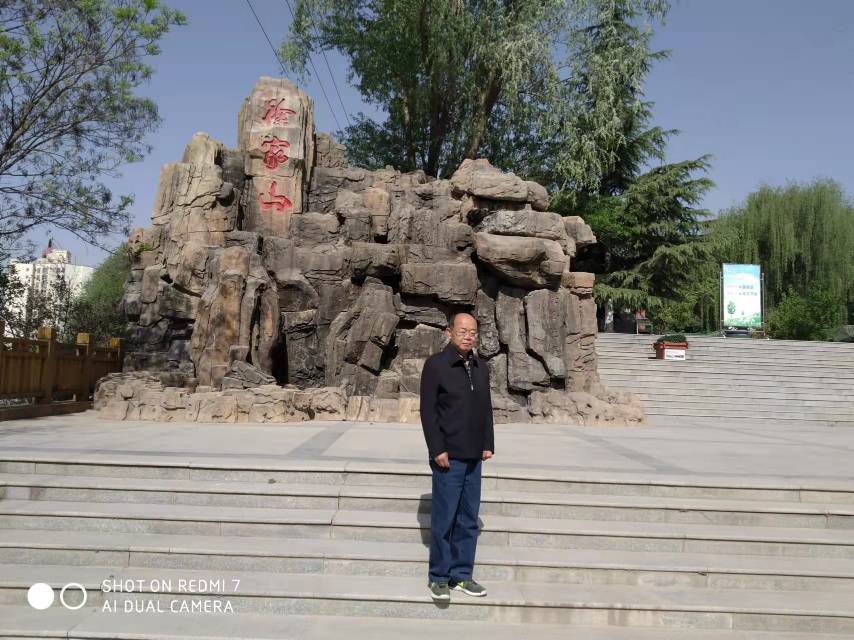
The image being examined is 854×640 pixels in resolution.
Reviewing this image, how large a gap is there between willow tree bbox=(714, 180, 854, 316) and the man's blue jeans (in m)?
23.6

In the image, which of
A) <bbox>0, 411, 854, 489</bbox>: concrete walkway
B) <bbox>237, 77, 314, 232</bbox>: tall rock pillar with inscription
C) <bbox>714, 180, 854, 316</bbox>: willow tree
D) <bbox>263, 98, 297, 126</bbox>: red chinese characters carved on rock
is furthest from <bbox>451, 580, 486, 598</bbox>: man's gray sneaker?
<bbox>714, 180, 854, 316</bbox>: willow tree

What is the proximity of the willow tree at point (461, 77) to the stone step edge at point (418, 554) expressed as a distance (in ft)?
47.9

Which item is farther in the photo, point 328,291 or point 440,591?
point 328,291

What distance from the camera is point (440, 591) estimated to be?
3.29 meters

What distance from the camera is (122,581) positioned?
3.48 metres

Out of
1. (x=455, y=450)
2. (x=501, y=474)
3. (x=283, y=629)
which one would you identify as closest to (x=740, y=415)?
(x=501, y=474)

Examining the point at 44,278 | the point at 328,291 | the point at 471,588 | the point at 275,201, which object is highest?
the point at 275,201

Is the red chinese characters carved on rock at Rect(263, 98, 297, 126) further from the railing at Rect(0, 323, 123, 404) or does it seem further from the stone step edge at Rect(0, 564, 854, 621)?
the stone step edge at Rect(0, 564, 854, 621)

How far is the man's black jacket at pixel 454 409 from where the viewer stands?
3.30 m

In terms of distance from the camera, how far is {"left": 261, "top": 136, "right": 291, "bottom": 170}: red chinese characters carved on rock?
12.6 m

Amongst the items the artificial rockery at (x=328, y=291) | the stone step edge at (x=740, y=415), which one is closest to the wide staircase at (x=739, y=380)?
the stone step edge at (x=740, y=415)

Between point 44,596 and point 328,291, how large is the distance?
24.6 ft

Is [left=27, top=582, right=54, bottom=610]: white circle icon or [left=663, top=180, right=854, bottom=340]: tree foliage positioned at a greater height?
[left=663, top=180, right=854, bottom=340]: tree foliage

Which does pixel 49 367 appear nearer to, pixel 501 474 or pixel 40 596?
pixel 40 596
